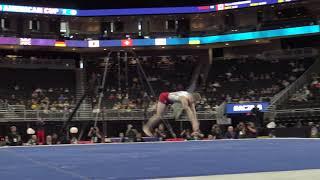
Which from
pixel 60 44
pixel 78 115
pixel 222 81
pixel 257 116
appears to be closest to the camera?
pixel 257 116

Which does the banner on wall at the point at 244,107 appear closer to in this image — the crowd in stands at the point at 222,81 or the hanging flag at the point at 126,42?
the crowd in stands at the point at 222,81

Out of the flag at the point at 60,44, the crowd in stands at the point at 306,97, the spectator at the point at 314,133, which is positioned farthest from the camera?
the flag at the point at 60,44

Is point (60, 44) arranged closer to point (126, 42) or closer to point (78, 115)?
point (126, 42)

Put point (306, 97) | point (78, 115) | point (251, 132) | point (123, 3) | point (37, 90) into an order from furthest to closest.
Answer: point (123, 3), point (37, 90), point (78, 115), point (306, 97), point (251, 132)

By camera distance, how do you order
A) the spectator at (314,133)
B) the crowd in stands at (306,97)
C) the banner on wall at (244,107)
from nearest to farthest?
the spectator at (314,133)
the crowd in stands at (306,97)
the banner on wall at (244,107)

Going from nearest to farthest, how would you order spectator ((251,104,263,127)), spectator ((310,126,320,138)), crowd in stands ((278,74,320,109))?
spectator ((310,126,320,138)), spectator ((251,104,263,127)), crowd in stands ((278,74,320,109))

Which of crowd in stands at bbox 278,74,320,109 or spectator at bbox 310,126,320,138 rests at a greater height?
crowd in stands at bbox 278,74,320,109

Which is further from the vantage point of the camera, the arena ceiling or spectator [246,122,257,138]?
the arena ceiling

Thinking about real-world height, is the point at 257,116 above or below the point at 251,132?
above

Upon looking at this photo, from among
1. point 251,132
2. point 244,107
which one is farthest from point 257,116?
point 244,107

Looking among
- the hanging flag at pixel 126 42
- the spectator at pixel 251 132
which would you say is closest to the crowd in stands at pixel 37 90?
the hanging flag at pixel 126 42

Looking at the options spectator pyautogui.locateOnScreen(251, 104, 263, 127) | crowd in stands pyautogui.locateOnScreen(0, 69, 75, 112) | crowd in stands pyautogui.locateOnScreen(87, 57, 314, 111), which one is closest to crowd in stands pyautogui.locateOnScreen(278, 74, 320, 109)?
crowd in stands pyautogui.locateOnScreen(87, 57, 314, 111)

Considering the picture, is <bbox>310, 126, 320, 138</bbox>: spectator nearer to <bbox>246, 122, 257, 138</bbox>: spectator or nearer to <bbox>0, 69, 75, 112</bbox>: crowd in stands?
<bbox>246, 122, 257, 138</bbox>: spectator

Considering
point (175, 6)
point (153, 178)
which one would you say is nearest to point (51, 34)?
point (175, 6)
